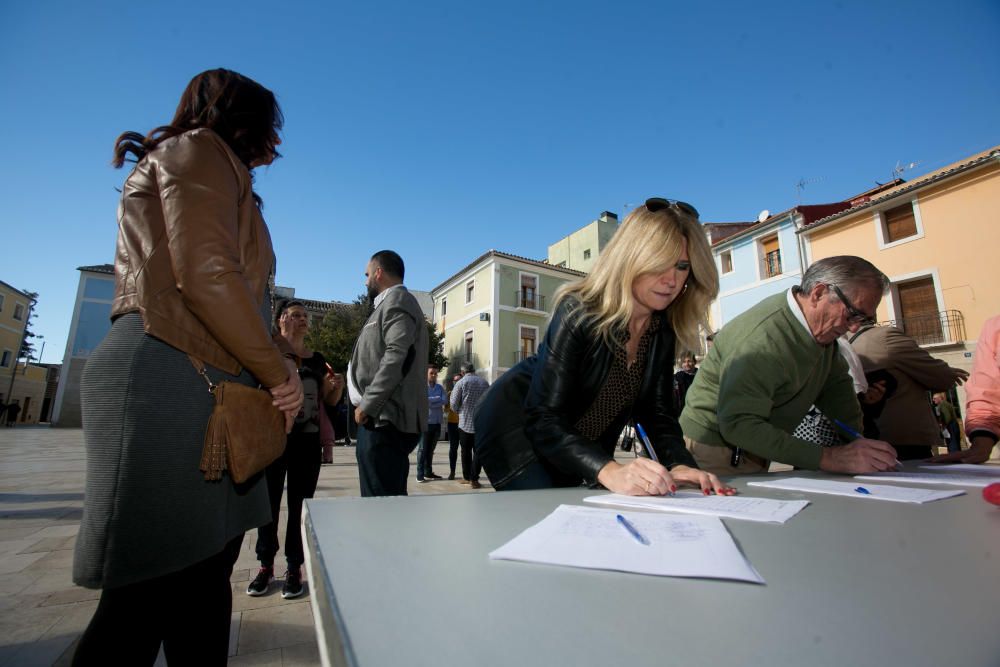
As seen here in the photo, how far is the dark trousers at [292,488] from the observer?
8.06ft

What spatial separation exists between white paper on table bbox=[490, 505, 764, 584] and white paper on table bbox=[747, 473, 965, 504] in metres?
0.74

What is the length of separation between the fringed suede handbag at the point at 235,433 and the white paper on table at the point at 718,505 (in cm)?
83

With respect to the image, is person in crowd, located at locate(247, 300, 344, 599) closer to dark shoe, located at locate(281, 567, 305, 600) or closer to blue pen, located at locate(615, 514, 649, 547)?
dark shoe, located at locate(281, 567, 305, 600)

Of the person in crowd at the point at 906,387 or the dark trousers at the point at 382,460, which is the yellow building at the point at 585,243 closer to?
the person in crowd at the point at 906,387

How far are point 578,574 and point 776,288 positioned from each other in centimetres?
1810

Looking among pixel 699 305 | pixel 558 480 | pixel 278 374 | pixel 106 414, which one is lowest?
pixel 558 480

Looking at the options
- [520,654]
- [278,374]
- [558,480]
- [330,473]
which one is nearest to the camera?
[520,654]

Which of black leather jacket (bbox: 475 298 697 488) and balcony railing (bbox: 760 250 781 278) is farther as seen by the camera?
balcony railing (bbox: 760 250 781 278)

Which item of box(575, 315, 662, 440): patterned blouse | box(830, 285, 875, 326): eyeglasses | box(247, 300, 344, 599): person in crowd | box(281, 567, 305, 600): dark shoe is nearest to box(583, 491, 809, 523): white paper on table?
box(575, 315, 662, 440): patterned blouse

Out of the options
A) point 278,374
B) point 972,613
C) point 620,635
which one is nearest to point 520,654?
point 620,635

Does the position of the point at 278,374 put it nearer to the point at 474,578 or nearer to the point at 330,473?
the point at 474,578

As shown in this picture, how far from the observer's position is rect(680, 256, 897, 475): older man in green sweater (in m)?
1.84

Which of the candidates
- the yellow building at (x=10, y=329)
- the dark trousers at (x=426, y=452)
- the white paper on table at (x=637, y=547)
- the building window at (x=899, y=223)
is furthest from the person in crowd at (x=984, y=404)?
the yellow building at (x=10, y=329)

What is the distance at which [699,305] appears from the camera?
1.95 m
